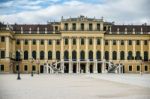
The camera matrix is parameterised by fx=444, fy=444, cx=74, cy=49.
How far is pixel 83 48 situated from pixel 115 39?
5.33 m

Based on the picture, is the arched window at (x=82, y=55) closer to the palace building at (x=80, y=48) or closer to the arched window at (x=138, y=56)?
the palace building at (x=80, y=48)

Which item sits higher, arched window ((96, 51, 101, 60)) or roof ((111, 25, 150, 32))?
roof ((111, 25, 150, 32))

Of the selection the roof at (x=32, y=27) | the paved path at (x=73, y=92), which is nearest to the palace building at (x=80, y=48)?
the roof at (x=32, y=27)

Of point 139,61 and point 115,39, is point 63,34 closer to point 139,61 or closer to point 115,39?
point 115,39

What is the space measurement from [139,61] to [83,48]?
8987 millimetres

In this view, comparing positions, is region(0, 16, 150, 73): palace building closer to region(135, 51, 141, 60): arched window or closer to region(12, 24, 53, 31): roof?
region(135, 51, 141, 60): arched window

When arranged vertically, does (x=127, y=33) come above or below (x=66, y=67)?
above

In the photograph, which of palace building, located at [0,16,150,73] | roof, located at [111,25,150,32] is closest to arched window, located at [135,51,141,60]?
palace building, located at [0,16,150,73]

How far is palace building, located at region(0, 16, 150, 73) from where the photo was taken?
226ft

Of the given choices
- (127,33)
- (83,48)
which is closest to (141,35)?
(127,33)

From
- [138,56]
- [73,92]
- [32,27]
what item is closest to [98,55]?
[138,56]

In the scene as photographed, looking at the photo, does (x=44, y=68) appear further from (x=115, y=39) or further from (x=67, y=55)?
(x=115, y=39)

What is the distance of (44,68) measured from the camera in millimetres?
68438

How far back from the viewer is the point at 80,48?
69438 mm
